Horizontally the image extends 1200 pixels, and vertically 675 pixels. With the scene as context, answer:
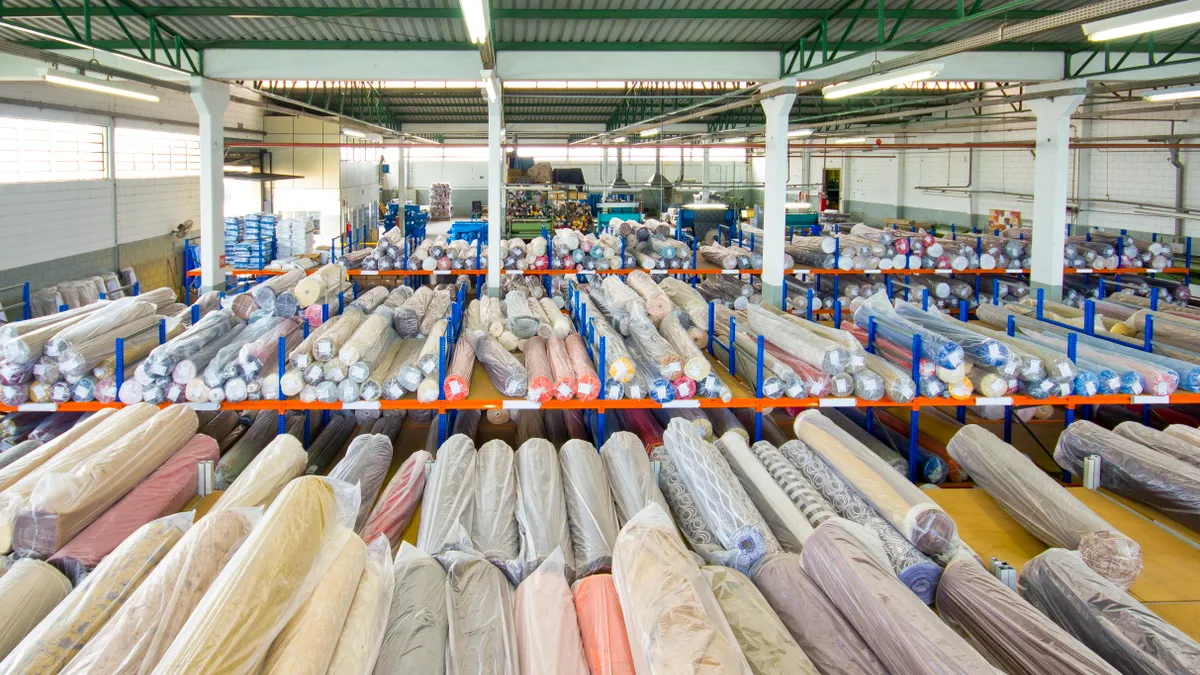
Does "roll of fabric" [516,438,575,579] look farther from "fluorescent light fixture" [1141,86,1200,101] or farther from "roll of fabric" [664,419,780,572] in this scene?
"fluorescent light fixture" [1141,86,1200,101]

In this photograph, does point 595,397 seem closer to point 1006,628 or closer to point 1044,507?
point 1044,507

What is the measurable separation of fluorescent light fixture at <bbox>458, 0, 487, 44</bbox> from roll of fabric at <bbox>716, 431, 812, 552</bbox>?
3390 millimetres

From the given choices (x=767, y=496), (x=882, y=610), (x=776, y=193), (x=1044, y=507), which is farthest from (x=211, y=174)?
(x=882, y=610)

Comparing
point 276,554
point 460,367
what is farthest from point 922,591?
point 460,367

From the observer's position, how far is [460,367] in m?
7.29

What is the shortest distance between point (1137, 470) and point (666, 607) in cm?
390

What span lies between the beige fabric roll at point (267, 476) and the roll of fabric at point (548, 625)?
172cm

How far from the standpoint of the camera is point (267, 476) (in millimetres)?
4699

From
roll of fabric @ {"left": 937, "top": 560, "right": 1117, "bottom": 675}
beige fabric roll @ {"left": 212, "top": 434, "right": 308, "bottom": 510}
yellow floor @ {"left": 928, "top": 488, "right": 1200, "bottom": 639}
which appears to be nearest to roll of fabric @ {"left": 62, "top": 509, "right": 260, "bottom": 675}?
beige fabric roll @ {"left": 212, "top": 434, "right": 308, "bottom": 510}

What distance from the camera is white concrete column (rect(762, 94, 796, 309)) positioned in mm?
12031

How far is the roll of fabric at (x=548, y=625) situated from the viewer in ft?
10.2

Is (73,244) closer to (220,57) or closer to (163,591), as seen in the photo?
(220,57)

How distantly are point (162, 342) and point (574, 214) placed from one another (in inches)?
657

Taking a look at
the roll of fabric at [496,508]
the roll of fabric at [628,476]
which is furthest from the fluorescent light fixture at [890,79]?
the roll of fabric at [496,508]
